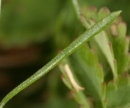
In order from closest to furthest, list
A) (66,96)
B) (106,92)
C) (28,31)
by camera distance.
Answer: (106,92)
(66,96)
(28,31)

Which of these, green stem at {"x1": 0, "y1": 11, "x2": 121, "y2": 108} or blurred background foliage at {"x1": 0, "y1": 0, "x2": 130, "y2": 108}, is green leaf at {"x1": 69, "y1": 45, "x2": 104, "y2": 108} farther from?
blurred background foliage at {"x1": 0, "y1": 0, "x2": 130, "y2": 108}

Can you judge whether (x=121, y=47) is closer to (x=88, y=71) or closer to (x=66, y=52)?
(x=88, y=71)

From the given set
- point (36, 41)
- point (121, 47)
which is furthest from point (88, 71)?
point (36, 41)

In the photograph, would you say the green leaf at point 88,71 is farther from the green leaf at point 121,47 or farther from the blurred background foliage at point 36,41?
the blurred background foliage at point 36,41

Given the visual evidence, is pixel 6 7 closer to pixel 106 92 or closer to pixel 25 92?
pixel 25 92

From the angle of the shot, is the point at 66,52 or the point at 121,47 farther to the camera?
the point at 121,47

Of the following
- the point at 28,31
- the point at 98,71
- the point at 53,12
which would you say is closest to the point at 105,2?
the point at 53,12

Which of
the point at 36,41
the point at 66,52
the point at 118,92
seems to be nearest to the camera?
the point at 66,52

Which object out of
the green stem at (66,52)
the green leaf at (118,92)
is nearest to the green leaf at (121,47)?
the green leaf at (118,92)
